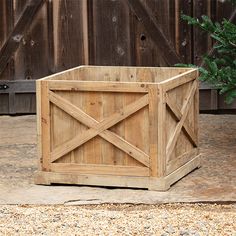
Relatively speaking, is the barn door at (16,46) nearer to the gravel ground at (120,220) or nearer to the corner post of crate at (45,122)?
the corner post of crate at (45,122)

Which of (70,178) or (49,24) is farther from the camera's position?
(49,24)

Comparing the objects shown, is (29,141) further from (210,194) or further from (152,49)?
(210,194)

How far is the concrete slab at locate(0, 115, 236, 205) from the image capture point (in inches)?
295

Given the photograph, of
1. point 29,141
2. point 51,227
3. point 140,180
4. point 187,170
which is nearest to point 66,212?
point 51,227

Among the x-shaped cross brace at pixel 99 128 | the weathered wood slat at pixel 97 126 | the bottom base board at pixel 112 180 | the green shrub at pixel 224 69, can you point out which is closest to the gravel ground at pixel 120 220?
the bottom base board at pixel 112 180

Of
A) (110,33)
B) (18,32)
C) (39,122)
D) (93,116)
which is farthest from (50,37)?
(93,116)

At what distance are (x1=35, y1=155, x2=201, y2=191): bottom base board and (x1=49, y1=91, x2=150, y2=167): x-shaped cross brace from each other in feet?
0.51

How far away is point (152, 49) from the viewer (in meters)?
11.2

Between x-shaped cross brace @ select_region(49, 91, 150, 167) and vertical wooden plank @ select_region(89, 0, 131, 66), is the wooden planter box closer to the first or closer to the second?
x-shaped cross brace @ select_region(49, 91, 150, 167)

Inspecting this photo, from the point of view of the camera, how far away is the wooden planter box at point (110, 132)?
7.67 m

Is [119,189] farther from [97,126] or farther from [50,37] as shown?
[50,37]

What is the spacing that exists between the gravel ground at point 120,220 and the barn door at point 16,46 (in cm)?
413

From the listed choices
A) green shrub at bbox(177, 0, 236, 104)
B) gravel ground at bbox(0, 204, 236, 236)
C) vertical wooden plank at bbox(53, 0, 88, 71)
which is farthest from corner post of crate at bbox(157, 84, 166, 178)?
vertical wooden plank at bbox(53, 0, 88, 71)

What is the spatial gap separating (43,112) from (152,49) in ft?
11.6
